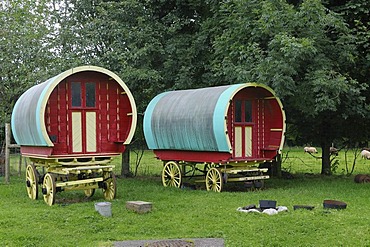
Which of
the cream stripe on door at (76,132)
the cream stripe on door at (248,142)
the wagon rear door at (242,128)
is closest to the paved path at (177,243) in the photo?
the cream stripe on door at (76,132)

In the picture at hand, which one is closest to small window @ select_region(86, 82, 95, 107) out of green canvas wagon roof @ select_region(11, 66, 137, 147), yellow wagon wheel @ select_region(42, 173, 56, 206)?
green canvas wagon roof @ select_region(11, 66, 137, 147)

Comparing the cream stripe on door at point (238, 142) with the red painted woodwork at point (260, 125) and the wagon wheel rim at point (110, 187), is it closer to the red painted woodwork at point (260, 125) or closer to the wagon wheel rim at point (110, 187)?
the red painted woodwork at point (260, 125)

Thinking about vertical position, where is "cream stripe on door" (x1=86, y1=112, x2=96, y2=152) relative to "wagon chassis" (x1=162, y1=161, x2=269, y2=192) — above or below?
above

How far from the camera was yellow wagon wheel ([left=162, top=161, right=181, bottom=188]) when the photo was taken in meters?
17.1

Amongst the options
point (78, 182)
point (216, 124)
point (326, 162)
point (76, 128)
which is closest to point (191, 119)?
point (216, 124)

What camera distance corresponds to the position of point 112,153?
561 inches

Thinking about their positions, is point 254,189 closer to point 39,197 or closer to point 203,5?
point 39,197

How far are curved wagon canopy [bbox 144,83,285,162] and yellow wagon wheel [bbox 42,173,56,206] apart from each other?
4.46 m

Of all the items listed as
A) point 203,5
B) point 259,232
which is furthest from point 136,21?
point 259,232

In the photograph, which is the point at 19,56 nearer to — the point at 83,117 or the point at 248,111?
the point at 83,117

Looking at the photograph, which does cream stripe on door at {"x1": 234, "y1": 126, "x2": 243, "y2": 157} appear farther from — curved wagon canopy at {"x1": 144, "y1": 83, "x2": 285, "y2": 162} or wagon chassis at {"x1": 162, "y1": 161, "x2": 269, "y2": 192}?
wagon chassis at {"x1": 162, "y1": 161, "x2": 269, "y2": 192}

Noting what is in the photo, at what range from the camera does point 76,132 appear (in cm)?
1393

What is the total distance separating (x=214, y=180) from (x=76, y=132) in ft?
14.1

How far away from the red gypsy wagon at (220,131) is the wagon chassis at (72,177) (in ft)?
9.79
